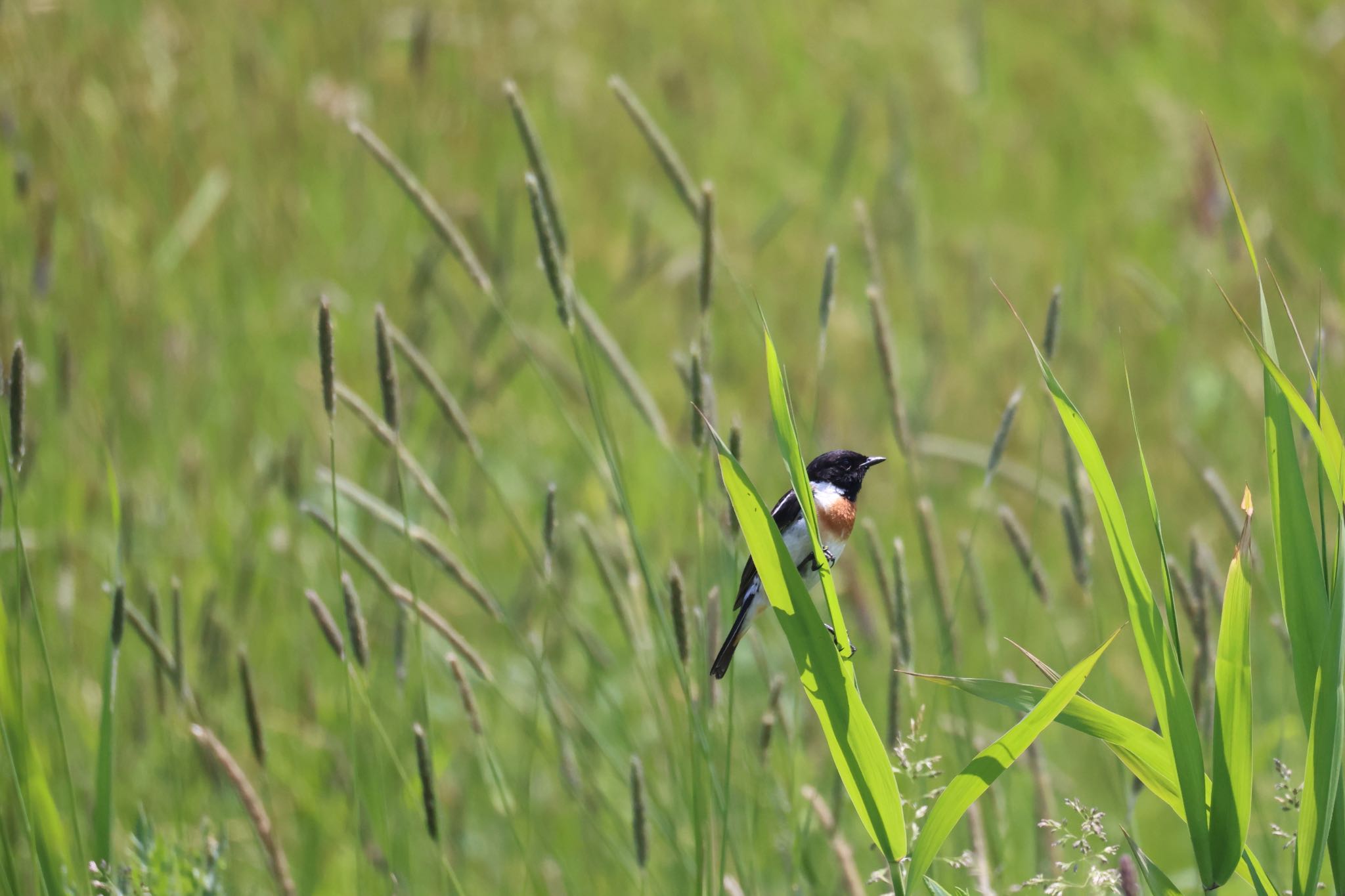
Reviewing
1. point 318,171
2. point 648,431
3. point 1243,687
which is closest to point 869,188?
point 648,431

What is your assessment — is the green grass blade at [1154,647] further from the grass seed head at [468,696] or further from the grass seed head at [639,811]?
the grass seed head at [468,696]

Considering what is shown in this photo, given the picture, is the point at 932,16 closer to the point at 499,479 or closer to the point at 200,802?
the point at 499,479

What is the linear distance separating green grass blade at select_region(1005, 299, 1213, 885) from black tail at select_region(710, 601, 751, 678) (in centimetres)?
45

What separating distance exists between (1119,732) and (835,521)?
1.44 ft

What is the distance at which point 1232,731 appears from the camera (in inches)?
45.9

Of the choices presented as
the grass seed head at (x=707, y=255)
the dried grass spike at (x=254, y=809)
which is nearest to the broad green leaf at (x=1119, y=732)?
the grass seed head at (x=707, y=255)

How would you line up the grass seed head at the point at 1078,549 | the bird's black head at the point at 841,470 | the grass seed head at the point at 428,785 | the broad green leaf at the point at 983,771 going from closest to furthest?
the broad green leaf at the point at 983,771 < the grass seed head at the point at 428,785 < the bird's black head at the point at 841,470 < the grass seed head at the point at 1078,549

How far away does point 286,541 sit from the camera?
2.84m

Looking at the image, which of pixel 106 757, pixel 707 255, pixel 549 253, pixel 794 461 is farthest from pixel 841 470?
pixel 106 757

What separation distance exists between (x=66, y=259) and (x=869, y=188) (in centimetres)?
307

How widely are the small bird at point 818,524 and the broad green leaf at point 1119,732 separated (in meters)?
0.25

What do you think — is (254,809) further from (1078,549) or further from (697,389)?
(1078,549)

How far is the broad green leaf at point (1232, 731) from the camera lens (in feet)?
3.76

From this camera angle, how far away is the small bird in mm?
1474
